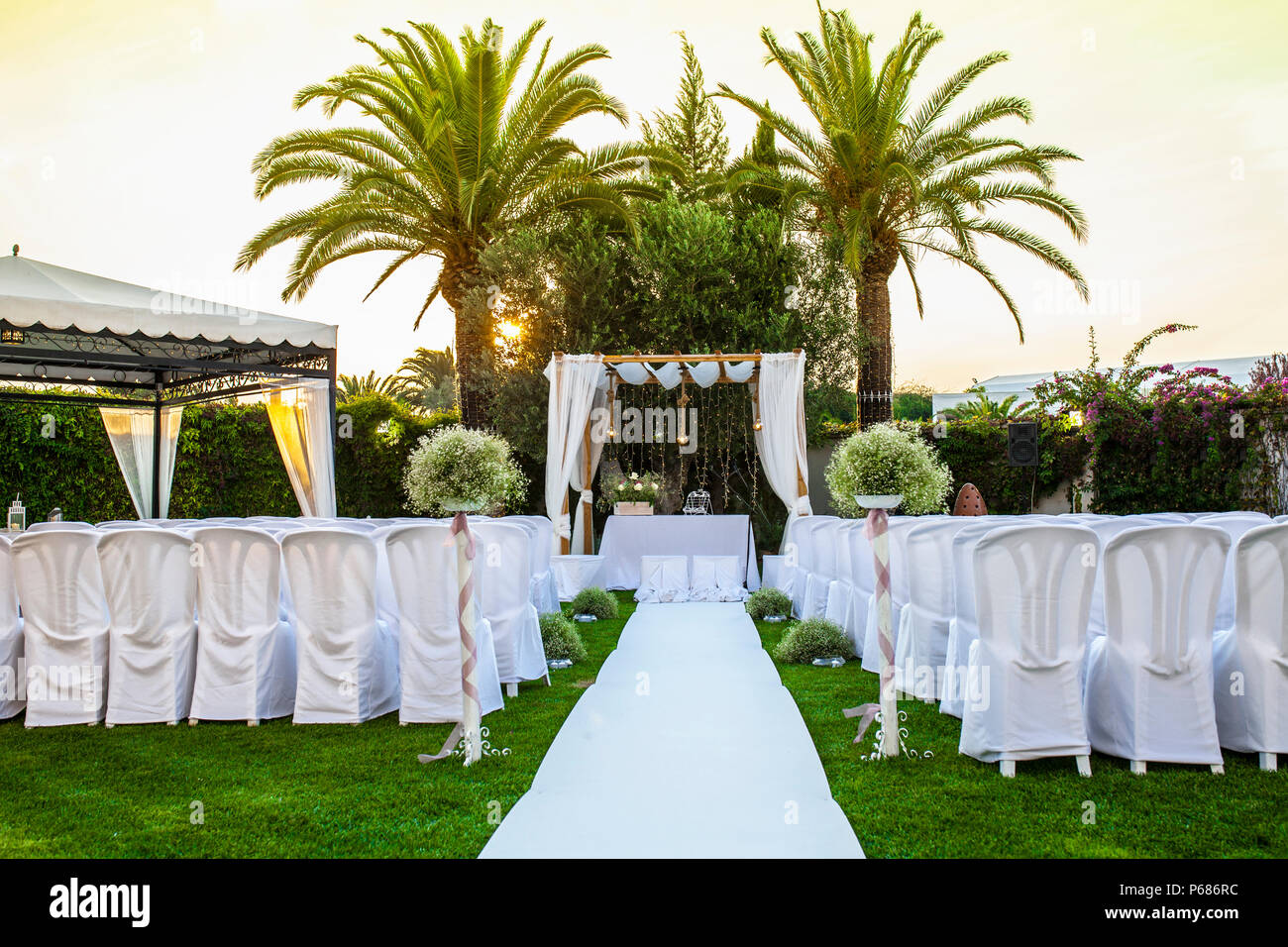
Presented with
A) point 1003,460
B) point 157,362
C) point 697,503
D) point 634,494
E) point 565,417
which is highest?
point 157,362

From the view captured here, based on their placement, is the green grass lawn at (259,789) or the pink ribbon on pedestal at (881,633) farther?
the pink ribbon on pedestal at (881,633)

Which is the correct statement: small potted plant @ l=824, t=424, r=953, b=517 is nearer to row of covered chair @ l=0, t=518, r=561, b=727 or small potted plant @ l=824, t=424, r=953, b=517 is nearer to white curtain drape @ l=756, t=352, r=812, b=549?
row of covered chair @ l=0, t=518, r=561, b=727

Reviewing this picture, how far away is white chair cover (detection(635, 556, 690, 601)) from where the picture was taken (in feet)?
28.6

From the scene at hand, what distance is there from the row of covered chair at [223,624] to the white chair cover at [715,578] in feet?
15.4

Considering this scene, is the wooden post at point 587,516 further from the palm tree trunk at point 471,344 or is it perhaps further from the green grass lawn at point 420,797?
the green grass lawn at point 420,797

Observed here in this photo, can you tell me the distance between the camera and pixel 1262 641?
3234 millimetres

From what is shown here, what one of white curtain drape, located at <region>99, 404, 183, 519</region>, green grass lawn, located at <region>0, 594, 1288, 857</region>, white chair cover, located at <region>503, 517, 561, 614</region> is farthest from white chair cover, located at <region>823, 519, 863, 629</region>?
white curtain drape, located at <region>99, 404, 183, 519</region>

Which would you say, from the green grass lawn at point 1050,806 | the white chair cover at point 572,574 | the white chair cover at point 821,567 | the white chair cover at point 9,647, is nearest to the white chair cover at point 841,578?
the white chair cover at point 821,567

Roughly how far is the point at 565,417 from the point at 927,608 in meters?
6.18

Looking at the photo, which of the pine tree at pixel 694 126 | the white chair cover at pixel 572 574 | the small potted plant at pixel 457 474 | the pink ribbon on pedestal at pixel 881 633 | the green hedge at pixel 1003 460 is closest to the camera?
the pink ribbon on pedestal at pixel 881 633

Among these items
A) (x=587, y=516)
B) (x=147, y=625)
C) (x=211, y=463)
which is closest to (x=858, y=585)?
(x=147, y=625)

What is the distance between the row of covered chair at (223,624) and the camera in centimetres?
409

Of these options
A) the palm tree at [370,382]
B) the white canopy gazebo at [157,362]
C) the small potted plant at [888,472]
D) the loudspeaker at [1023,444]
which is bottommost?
the small potted plant at [888,472]

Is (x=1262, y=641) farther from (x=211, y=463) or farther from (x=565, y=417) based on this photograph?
(x=211, y=463)
